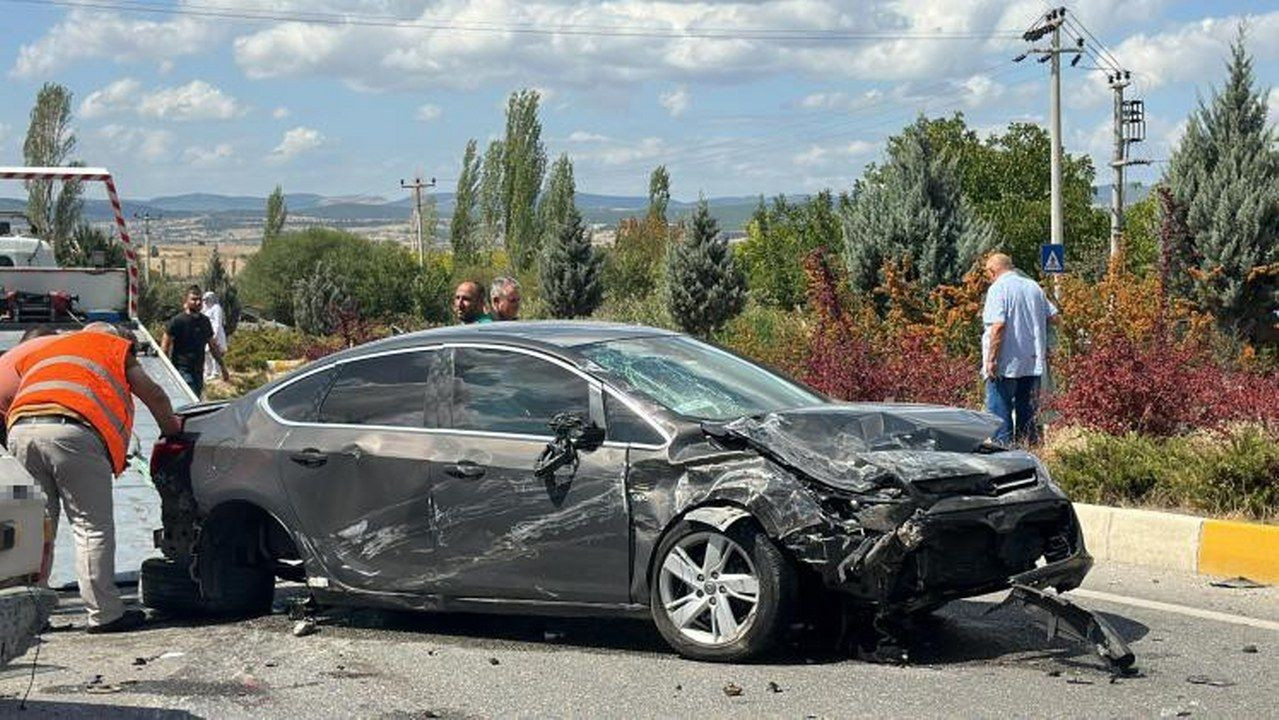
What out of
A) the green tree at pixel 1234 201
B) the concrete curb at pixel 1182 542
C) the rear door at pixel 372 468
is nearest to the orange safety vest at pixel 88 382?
the rear door at pixel 372 468

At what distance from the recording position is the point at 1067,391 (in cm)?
1248

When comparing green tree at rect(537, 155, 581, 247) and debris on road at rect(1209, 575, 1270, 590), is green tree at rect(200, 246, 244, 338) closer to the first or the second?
green tree at rect(537, 155, 581, 247)

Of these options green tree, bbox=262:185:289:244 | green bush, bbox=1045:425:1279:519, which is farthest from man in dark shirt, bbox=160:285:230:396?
green tree, bbox=262:185:289:244

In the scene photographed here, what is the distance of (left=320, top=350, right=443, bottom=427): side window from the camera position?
313 inches

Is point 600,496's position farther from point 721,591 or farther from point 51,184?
point 51,184

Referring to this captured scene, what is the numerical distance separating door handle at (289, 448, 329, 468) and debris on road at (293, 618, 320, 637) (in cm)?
77

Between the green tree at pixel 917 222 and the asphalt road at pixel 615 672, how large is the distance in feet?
74.5

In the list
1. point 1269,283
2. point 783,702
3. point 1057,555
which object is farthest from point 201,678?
point 1269,283

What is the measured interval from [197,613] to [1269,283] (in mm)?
21682

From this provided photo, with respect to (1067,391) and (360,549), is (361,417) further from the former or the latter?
(1067,391)

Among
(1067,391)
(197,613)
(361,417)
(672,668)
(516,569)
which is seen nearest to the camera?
(672,668)

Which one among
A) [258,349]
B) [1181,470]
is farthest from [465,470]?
[258,349]

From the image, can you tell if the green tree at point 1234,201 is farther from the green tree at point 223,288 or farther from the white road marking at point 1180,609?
the green tree at point 223,288

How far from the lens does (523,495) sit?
746 cm
